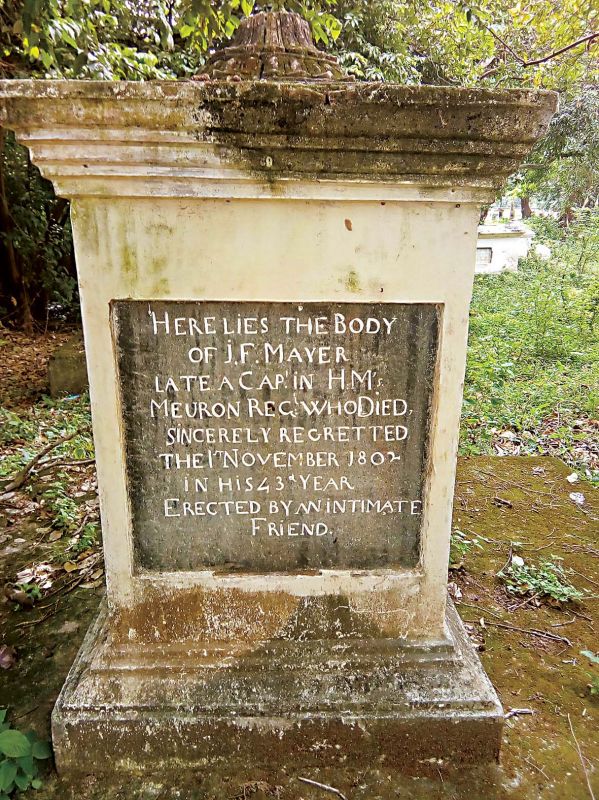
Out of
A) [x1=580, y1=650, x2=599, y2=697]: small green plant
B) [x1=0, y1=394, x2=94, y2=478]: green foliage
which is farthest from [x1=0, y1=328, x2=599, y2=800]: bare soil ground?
[x1=0, y1=394, x2=94, y2=478]: green foliage

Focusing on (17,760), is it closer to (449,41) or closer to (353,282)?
(353,282)

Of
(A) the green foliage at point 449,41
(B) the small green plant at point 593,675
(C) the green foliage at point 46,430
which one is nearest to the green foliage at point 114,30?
(A) the green foliage at point 449,41

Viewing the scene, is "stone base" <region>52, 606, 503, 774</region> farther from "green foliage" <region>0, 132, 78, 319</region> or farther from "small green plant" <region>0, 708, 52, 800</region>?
"green foliage" <region>0, 132, 78, 319</region>

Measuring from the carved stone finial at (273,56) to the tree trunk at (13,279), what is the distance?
7.01m

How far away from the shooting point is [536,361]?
21.8 ft

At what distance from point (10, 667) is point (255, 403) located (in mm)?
1478

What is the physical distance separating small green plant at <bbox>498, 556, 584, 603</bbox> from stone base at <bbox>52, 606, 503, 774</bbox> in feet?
3.18

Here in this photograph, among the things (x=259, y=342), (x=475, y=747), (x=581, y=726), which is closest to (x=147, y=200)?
(x=259, y=342)

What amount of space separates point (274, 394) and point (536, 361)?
5.58m

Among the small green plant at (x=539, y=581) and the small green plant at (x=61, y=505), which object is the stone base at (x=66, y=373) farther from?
the small green plant at (x=539, y=581)

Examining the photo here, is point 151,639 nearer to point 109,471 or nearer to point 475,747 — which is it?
point 109,471

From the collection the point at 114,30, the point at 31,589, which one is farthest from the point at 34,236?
the point at 31,589

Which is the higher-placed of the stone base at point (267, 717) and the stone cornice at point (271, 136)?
the stone cornice at point (271, 136)

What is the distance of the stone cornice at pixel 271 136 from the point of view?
148 cm
